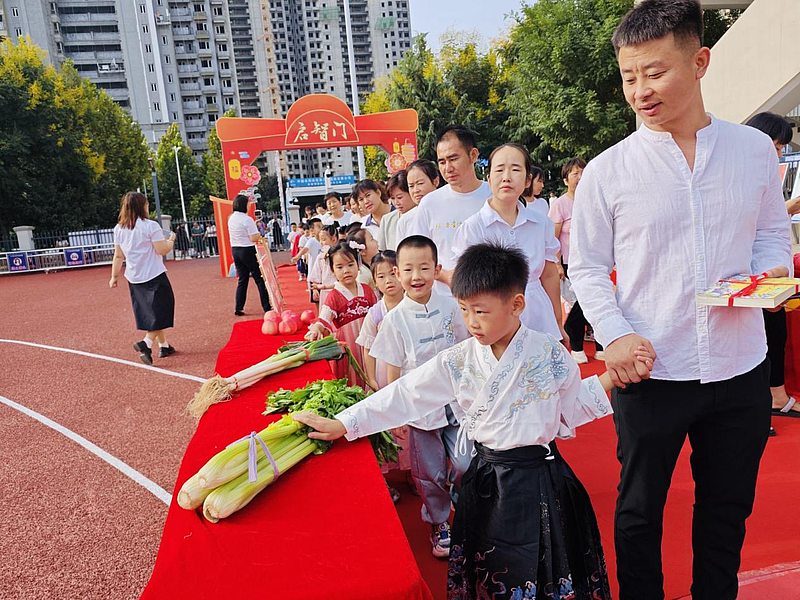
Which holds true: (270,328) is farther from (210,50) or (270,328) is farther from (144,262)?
(210,50)

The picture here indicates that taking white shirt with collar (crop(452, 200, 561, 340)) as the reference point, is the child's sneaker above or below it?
below

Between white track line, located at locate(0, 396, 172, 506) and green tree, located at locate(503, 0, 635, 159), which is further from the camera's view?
green tree, located at locate(503, 0, 635, 159)

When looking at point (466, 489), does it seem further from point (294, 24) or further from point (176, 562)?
point (294, 24)

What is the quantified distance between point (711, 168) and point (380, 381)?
1.91m

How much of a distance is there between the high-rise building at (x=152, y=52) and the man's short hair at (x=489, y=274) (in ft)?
226

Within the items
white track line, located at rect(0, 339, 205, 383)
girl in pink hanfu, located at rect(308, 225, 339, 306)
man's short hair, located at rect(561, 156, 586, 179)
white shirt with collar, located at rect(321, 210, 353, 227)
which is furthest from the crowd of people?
white shirt with collar, located at rect(321, 210, 353, 227)

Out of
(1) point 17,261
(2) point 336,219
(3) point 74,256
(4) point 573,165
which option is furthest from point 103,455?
(3) point 74,256

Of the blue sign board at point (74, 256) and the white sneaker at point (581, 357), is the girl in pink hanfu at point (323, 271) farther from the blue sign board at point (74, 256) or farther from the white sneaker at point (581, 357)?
the blue sign board at point (74, 256)

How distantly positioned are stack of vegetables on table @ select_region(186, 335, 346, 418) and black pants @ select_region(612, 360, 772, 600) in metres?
1.68

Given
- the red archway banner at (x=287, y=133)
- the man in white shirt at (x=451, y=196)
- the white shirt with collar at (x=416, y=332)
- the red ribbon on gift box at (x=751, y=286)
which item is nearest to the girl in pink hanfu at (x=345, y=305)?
the man in white shirt at (x=451, y=196)

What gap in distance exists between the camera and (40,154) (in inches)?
963

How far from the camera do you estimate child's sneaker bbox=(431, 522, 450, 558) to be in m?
2.52

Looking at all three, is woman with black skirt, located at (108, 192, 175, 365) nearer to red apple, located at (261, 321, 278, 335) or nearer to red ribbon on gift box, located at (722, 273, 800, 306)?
red apple, located at (261, 321, 278, 335)

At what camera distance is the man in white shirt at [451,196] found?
10.4ft
